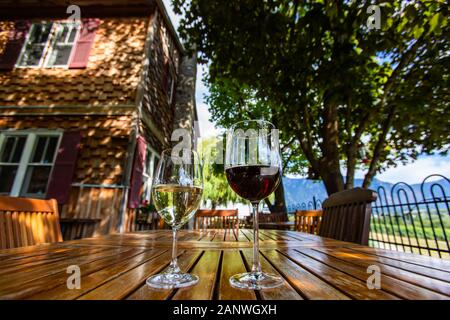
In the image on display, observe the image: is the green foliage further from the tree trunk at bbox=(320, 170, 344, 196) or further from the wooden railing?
the tree trunk at bbox=(320, 170, 344, 196)

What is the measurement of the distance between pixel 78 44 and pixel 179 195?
21.9 feet

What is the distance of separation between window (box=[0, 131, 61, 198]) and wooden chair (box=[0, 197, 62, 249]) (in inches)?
162

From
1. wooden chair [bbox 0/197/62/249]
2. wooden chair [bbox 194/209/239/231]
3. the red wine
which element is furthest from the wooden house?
the red wine

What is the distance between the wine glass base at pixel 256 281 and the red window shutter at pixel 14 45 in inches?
299

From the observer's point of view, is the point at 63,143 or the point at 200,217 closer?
the point at 200,217

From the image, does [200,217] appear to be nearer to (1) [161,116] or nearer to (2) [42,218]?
(2) [42,218]

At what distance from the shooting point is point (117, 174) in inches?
183

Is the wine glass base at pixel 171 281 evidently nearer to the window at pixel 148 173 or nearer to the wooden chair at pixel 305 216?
the wooden chair at pixel 305 216

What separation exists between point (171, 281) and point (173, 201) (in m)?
0.20

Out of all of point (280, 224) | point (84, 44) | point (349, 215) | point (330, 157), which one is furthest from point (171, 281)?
point (84, 44)

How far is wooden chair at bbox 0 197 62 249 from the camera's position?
1129 millimetres

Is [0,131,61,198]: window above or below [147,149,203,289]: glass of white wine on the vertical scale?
above

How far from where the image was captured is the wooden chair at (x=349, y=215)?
1344 millimetres
